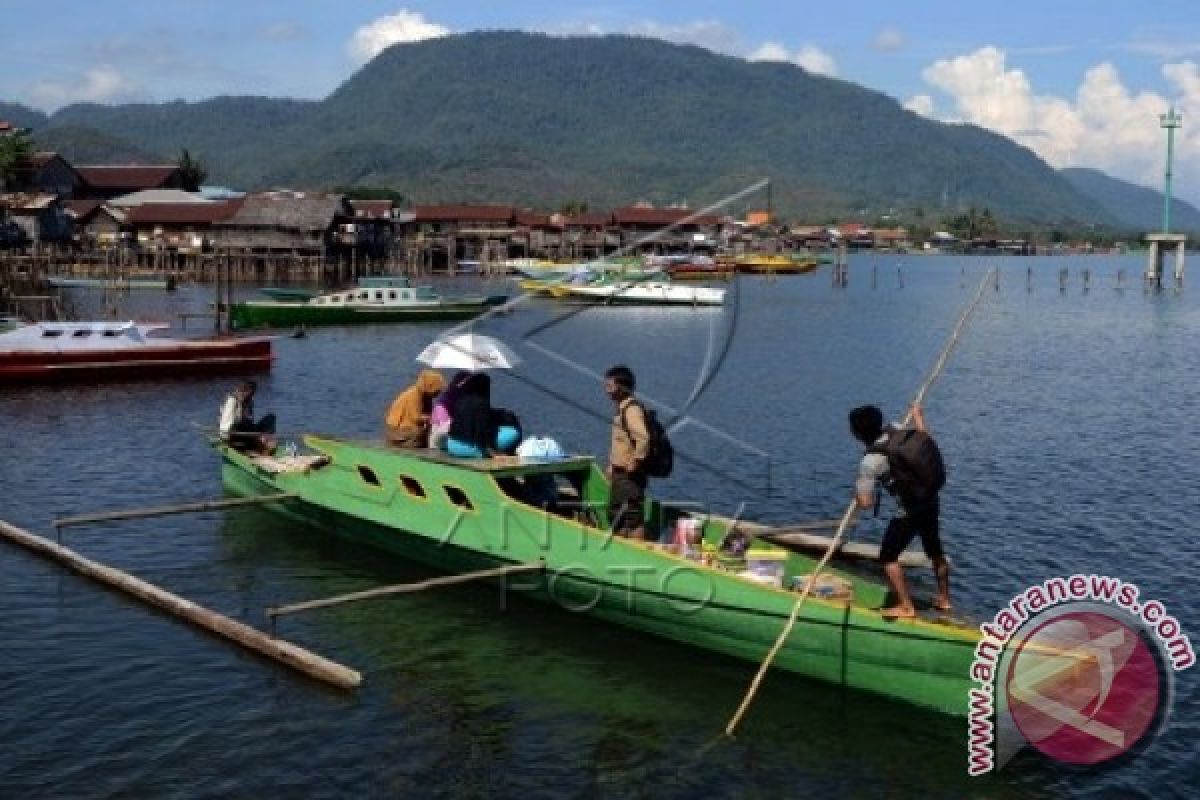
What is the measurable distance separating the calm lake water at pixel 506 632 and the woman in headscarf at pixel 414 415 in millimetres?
2048

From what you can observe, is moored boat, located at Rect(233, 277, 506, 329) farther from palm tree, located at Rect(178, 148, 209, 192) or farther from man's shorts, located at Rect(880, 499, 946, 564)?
palm tree, located at Rect(178, 148, 209, 192)

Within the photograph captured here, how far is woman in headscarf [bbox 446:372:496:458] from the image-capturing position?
18.5 m

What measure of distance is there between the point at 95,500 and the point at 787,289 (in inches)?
3941

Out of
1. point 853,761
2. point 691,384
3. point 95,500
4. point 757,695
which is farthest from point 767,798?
point 691,384

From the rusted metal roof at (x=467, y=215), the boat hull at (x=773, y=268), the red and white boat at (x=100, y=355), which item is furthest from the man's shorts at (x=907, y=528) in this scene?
the rusted metal roof at (x=467, y=215)

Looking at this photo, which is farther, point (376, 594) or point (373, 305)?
point (373, 305)

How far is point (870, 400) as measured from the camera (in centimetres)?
4238

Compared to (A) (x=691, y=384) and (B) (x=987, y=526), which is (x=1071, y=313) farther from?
(B) (x=987, y=526)

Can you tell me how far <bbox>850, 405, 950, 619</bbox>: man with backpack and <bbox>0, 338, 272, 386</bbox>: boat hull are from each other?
33995 millimetres

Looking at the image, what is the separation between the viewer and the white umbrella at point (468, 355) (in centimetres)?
2086

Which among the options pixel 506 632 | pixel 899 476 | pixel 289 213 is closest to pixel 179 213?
pixel 289 213

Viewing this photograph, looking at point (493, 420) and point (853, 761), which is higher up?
point (493, 420)

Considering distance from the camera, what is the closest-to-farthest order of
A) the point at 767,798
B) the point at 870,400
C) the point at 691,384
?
the point at 767,798, the point at 870,400, the point at 691,384

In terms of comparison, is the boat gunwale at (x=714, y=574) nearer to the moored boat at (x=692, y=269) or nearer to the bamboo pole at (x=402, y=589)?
the bamboo pole at (x=402, y=589)
